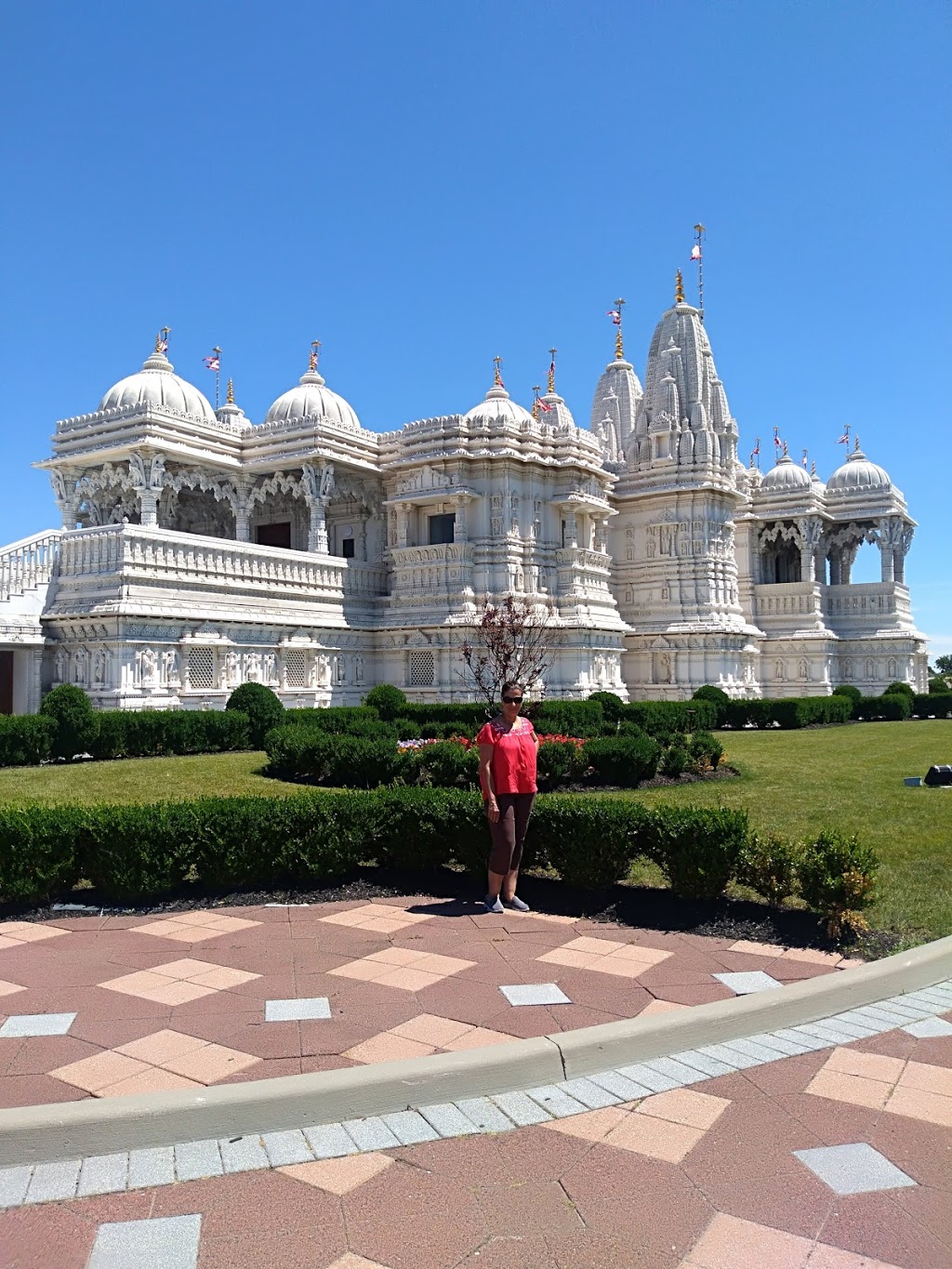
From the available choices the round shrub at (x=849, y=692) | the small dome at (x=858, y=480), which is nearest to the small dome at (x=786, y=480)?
the small dome at (x=858, y=480)

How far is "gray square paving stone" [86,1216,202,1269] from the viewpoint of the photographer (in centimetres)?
353

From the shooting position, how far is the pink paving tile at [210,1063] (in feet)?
16.1

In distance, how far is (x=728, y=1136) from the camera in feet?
14.8

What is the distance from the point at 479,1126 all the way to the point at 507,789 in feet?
12.3

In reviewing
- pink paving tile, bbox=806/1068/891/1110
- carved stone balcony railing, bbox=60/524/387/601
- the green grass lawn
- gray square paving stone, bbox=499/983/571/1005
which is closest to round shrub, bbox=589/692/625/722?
the green grass lawn

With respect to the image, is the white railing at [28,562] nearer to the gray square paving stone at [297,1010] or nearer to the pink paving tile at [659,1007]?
the gray square paving stone at [297,1010]

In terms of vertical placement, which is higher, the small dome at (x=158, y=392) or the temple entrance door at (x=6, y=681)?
the small dome at (x=158, y=392)

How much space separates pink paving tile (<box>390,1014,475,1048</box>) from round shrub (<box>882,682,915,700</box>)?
40.9 meters

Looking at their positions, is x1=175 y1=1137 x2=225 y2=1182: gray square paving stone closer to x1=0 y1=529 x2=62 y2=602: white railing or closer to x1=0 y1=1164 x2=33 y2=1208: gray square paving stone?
x1=0 y1=1164 x2=33 y2=1208: gray square paving stone

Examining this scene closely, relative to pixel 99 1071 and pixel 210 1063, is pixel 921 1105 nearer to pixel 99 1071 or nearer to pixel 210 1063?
pixel 210 1063

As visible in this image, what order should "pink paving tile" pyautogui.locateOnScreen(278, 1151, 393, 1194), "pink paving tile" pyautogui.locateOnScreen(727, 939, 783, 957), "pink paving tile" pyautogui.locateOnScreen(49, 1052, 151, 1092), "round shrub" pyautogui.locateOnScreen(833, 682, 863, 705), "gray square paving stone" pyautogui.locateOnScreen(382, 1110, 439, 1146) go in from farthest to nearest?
"round shrub" pyautogui.locateOnScreen(833, 682, 863, 705) < "pink paving tile" pyautogui.locateOnScreen(727, 939, 783, 957) < "pink paving tile" pyautogui.locateOnScreen(49, 1052, 151, 1092) < "gray square paving stone" pyautogui.locateOnScreen(382, 1110, 439, 1146) < "pink paving tile" pyautogui.locateOnScreen(278, 1151, 393, 1194)

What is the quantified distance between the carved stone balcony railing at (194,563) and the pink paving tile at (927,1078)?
2306 centimetres

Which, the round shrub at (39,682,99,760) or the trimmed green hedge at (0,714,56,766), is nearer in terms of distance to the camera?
the trimmed green hedge at (0,714,56,766)

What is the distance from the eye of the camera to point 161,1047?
5.27 metres
